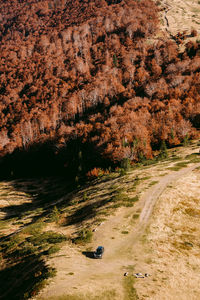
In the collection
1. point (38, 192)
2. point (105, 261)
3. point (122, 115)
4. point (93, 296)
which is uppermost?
point (122, 115)

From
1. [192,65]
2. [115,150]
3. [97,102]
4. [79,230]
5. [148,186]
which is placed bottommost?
[79,230]

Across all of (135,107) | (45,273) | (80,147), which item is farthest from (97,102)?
(45,273)

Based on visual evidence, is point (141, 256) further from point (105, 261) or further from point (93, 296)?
point (93, 296)

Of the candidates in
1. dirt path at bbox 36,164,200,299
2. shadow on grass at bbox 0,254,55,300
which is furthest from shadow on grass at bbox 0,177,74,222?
dirt path at bbox 36,164,200,299

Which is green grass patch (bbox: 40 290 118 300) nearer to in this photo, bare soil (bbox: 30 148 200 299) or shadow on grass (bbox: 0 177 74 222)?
bare soil (bbox: 30 148 200 299)

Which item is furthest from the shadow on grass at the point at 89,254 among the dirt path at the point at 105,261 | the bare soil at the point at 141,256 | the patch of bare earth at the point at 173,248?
the patch of bare earth at the point at 173,248

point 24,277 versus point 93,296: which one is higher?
point 93,296

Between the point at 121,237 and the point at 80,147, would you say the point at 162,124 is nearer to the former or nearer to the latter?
the point at 80,147

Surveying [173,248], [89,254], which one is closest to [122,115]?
[173,248]
